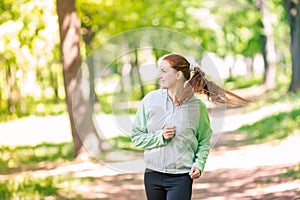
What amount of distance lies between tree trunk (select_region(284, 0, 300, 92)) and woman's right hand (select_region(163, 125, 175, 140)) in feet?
23.3

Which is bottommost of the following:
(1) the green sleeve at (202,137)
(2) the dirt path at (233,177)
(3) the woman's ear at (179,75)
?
(2) the dirt path at (233,177)

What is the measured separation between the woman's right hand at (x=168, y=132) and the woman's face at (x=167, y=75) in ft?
0.51

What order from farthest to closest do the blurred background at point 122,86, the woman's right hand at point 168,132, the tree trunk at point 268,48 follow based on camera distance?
the tree trunk at point 268,48, the blurred background at point 122,86, the woman's right hand at point 168,132

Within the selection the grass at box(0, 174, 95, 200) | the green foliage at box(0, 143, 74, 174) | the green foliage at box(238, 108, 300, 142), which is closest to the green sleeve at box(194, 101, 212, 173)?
the grass at box(0, 174, 95, 200)

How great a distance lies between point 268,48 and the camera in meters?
11.7

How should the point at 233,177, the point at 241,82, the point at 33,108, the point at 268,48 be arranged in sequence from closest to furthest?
the point at 233,177 → the point at 268,48 → the point at 33,108 → the point at 241,82

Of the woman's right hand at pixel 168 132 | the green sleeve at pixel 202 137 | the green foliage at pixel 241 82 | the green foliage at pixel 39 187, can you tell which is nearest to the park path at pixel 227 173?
the green foliage at pixel 39 187

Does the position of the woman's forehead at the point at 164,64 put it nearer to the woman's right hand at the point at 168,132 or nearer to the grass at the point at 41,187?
the woman's right hand at the point at 168,132

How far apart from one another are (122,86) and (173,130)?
1.12 feet

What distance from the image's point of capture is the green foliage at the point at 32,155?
7848mm

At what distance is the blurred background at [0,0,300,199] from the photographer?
130 inches

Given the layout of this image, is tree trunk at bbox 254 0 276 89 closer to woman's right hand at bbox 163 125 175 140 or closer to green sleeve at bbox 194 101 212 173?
green sleeve at bbox 194 101 212 173

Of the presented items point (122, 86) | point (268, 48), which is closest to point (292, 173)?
point (122, 86)

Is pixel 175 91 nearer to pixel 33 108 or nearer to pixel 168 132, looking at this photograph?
pixel 168 132
